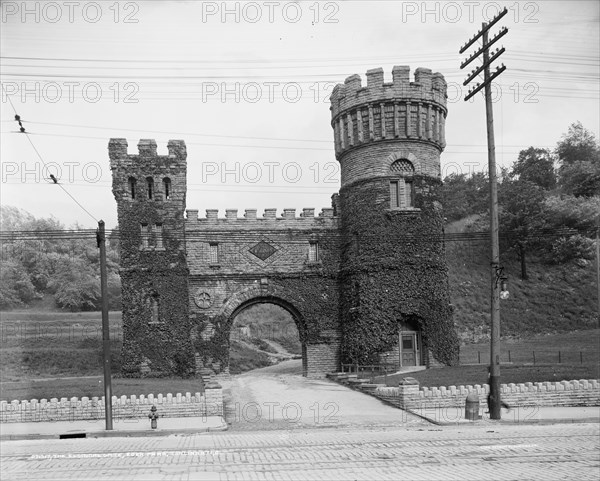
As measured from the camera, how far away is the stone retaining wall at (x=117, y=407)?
73.0ft

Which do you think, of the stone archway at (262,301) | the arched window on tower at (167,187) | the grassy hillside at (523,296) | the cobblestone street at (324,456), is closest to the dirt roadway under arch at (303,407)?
the cobblestone street at (324,456)

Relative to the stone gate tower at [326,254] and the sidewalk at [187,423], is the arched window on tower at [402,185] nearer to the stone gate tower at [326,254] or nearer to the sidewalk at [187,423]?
the stone gate tower at [326,254]

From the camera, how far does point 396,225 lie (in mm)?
34938

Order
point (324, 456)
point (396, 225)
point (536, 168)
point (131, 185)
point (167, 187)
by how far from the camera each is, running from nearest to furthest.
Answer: point (324, 456), point (396, 225), point (131, 185), point (167, 187), point (536, 168)

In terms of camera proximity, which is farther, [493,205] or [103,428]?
[493,205]

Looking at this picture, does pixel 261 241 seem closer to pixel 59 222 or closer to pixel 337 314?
pixel 337 314

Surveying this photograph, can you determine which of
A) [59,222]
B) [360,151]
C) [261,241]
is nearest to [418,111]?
[360,151]

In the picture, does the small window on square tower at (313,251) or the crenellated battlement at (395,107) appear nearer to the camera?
the crenellated battlement at (395,107)

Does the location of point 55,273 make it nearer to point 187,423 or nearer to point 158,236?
point 158,236

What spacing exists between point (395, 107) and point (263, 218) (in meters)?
9.45

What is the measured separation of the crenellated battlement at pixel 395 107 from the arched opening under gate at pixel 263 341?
1605 cm

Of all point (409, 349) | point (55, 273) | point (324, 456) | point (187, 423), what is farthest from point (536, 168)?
point (324, 456)

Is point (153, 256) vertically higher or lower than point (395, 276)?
higher

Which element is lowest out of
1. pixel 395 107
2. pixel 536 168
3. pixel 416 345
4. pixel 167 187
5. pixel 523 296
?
pixel 416 345
